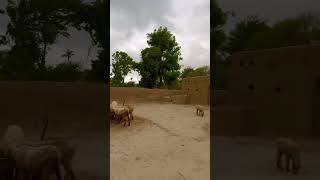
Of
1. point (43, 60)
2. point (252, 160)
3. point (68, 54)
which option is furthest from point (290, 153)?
point (43, 60)

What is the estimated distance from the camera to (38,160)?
4.83 m

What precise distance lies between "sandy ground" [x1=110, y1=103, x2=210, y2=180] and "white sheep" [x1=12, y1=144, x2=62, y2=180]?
1.77 metres

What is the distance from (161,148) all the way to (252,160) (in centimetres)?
220

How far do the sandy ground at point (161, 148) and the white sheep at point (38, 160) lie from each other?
177 cm

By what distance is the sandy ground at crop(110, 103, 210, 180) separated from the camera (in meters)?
6.93

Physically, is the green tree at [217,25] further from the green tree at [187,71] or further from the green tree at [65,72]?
the green tree at [187,71]

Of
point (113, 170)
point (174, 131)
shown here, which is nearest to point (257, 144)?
point (174, 131)

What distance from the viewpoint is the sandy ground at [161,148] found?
693 centimetres

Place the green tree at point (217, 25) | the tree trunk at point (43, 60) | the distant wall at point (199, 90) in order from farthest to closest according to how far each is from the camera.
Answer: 1. the distant wall at point (199, 90)
2. the green tree at point (217, 25)
3. the tree trunk at point (43, 60)

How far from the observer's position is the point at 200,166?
7418mm

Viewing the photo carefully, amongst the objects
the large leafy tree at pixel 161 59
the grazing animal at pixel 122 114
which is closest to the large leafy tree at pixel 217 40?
the grazing animal at pixel 122 114

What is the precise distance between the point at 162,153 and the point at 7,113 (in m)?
4.52

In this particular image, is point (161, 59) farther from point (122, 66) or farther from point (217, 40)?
point (217, 40)

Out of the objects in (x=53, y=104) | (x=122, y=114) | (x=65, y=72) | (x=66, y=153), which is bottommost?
(x=66, y=153)
